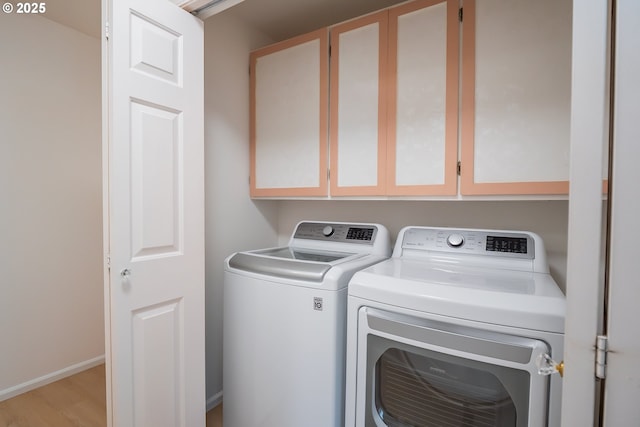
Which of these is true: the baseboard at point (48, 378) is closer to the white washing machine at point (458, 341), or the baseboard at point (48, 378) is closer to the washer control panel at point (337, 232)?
the washer control panel at point (337, 232)

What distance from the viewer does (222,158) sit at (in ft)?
6.36

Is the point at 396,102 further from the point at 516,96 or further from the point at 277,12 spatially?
the point at 277,12

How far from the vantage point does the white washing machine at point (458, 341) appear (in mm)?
886

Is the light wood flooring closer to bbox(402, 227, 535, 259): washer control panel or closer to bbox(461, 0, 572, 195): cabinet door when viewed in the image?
bbox(402, 227, 535, 259): washer control panel

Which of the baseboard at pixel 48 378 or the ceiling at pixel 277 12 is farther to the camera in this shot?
the baseboard at pixel 48 378

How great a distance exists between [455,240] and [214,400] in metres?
1.78

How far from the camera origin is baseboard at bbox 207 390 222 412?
75.0 inches

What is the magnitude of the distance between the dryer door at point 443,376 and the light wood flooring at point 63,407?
1.20 metres

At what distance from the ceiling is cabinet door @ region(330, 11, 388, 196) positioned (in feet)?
1.01

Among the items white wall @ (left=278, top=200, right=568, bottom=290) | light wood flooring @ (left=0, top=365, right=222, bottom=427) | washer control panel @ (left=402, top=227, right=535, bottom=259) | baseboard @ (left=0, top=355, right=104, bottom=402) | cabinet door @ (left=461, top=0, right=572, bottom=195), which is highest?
cabinet door @ (left=461, top=0, right=572, bottom=195)

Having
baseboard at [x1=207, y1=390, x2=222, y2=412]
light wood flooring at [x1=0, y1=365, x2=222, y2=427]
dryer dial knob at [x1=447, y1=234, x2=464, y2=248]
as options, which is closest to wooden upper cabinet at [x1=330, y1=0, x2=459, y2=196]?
dryer dial knob at [x1=447, y1=234, x2=464, y2=248]

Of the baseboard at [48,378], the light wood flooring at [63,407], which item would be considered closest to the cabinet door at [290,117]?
the light wood flooring at [63,407]

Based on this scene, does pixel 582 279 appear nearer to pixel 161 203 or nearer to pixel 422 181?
pixel 422 181

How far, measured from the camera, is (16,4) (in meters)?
1.93
